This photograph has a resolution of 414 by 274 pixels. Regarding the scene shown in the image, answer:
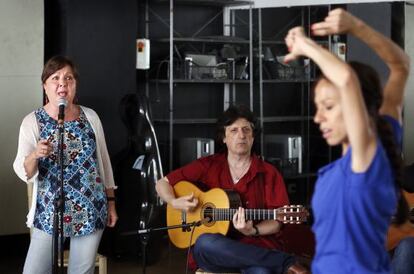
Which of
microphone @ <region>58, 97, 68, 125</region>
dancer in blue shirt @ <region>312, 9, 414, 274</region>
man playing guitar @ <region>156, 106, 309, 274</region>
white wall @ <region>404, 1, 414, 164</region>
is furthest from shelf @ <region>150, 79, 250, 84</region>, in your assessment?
dancer in blue shirt @ <region>312, 9, 414, 274</region>

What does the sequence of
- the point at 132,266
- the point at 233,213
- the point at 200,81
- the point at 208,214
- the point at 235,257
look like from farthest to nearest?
1. the point at 200,81
2. the point at 132,266
3. the point at 208,214
4. the point at 233,213
5. the point at 235,257

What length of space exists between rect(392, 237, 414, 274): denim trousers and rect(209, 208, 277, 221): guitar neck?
0.60 meters

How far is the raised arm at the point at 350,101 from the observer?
174cm

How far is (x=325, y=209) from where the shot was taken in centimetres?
185

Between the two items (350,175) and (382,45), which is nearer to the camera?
(350,175)

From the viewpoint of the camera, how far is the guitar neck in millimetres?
3693

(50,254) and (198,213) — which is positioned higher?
(198,213)

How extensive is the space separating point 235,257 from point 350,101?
1.98m

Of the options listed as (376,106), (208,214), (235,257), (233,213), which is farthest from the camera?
(208,214)

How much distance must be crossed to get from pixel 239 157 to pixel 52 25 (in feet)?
7.13

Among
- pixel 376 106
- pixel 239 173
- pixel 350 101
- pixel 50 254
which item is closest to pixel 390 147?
pixel 376 106

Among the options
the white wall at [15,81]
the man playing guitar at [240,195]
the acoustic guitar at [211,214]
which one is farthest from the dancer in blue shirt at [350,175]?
the white wall at [15,81]

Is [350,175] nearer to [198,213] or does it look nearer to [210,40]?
[198,213]

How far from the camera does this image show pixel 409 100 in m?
5.23
